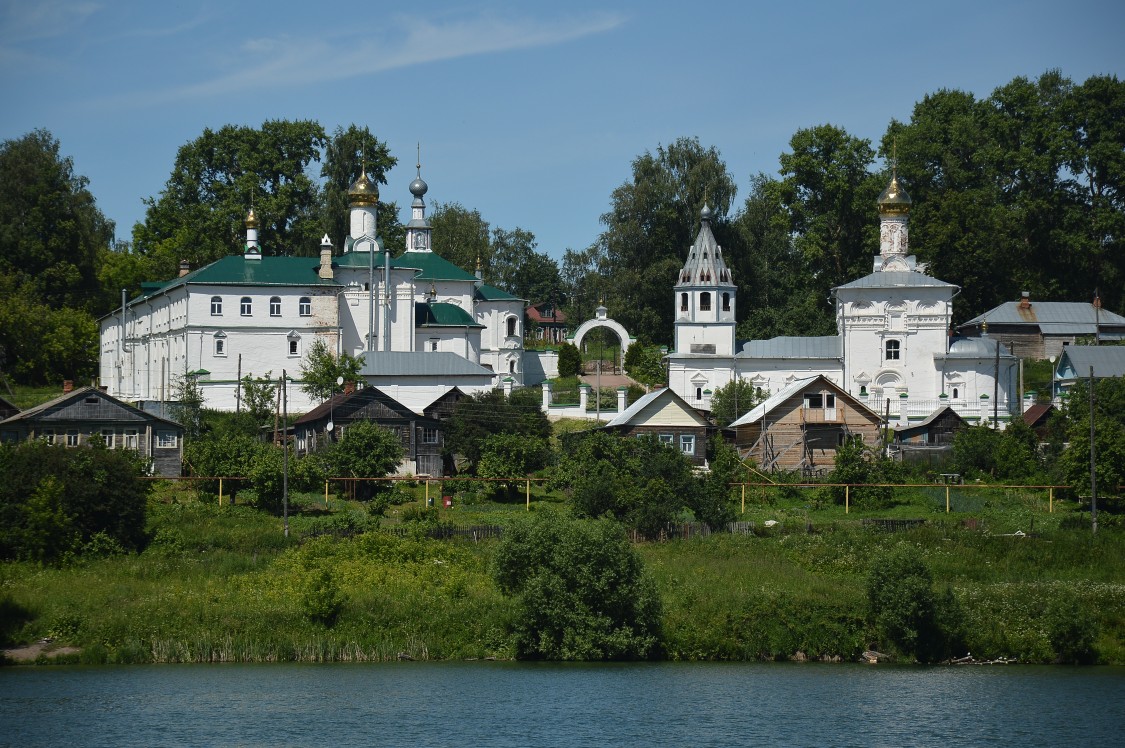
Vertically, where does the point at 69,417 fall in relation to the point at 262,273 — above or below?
below

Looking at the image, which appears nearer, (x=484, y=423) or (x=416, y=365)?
(x=484, y=423)

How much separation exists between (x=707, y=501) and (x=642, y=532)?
1742 millimetres

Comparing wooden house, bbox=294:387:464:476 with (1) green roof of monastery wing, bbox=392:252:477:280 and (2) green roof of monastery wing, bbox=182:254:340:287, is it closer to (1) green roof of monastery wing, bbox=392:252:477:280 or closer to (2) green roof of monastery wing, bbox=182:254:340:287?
(2) green roof of monastery wing, bbox=182:254:340:287

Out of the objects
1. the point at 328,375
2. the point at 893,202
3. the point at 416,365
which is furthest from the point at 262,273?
the point at 893,202

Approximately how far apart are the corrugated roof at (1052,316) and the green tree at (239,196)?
1076 inches

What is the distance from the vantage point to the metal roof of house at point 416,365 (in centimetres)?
5016

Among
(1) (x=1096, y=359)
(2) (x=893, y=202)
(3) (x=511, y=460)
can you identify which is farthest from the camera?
(2) (x=893, y=202)

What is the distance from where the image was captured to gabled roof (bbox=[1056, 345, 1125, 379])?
5075 centimetres

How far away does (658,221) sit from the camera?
6456 centimetres

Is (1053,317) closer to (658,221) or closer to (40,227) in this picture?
(658,221)

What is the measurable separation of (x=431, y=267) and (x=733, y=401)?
15.1 meters

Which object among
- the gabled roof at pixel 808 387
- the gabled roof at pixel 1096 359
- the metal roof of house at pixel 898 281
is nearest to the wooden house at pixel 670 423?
the gabled roof at pixel 808 387

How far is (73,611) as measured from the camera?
92.3ft

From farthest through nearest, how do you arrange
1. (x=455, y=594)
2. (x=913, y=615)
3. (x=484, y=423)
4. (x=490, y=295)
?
(x=490, y=295) < (x=484, y=423) < (x=455, y=594) < (x=913, y=615)
